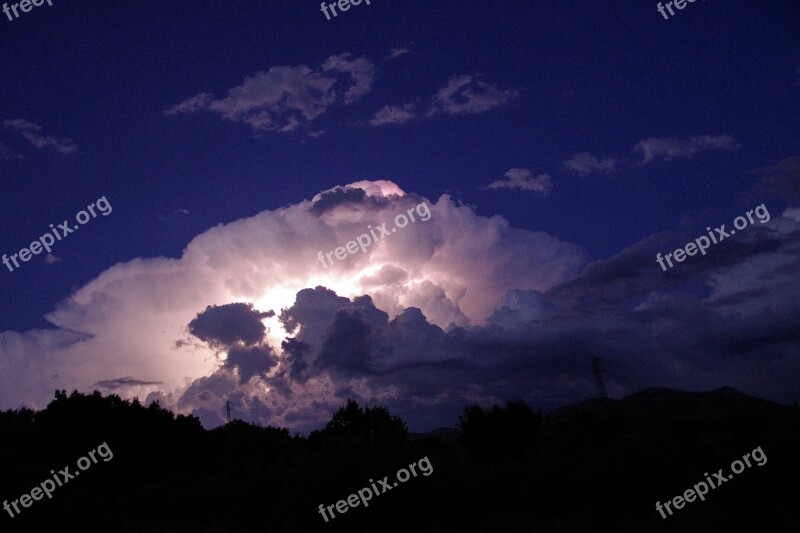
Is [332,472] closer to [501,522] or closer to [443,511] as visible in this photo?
[443,511]

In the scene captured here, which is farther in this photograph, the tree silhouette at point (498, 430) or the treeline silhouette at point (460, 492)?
the tree silhouette at point (498, 430)

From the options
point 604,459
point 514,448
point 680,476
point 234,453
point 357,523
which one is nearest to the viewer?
point 357,523

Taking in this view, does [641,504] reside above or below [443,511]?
below

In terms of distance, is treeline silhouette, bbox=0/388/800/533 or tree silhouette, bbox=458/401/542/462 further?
tree silhouette, bbox=458/401/542/462

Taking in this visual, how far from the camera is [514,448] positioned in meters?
40.4

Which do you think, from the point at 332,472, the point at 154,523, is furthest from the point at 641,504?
the point at 154,523

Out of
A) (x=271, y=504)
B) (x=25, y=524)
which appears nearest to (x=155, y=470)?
(x=271, y=504)

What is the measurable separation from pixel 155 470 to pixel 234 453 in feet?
24.3

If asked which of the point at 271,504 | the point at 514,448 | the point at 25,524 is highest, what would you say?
the point at 25,524

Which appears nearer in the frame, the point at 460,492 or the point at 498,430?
the point at 460,492

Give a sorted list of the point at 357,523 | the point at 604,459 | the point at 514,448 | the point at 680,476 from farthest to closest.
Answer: the point at 514,448 → the point at 604,459 → the point at 680,476 → the point at 357,523

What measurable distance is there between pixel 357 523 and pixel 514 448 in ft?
98.3

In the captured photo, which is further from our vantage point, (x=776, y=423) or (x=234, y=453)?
(x=234, y=453)

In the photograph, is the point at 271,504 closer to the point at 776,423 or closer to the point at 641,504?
the point at 641,504
